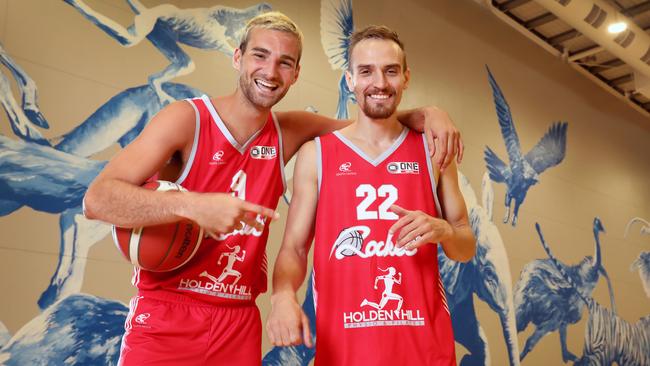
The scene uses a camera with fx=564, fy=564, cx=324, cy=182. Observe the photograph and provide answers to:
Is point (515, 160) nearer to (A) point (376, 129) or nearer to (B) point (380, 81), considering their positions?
(A) point (376, 129)

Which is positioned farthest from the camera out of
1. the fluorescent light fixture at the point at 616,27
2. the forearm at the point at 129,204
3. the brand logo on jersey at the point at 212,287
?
the fluorescent light fixture at the point at 616,27

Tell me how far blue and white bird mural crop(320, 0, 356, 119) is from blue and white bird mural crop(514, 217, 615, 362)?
3.45m

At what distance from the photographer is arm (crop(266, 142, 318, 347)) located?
6.13 feet

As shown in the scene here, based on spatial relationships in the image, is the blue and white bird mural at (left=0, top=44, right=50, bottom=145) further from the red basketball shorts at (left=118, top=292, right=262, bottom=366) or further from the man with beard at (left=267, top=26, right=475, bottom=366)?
the man with beard at (left=267, top=26, right=475, bottom=366)

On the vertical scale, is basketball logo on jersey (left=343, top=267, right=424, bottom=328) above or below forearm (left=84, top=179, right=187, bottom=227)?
below

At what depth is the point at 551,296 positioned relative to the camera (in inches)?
299

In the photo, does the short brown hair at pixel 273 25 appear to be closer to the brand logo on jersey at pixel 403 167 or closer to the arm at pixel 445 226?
the brand logo on jersey at pixel 403 167

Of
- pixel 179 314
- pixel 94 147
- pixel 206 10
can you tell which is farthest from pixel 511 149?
pixel 179 314

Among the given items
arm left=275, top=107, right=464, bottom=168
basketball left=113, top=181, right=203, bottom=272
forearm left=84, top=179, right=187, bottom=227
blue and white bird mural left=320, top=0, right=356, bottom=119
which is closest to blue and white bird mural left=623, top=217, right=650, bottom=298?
blue and white bird mural left=320, top=0, right=356, bottom=119

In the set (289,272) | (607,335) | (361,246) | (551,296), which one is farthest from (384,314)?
(607,335)

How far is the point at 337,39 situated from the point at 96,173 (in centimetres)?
277

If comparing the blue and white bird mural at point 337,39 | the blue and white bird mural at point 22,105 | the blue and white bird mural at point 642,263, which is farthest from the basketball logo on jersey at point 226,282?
the blue and white bird mural at point 642,263

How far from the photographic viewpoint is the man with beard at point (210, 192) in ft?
6.37

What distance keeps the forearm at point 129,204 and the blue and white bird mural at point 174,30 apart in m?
2.48
